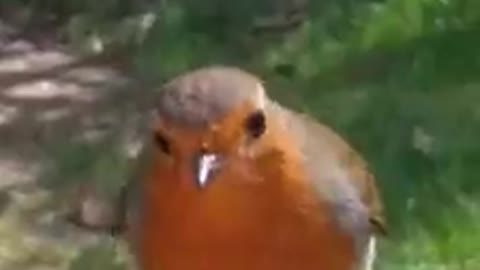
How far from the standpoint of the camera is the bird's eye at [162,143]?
3.14 m

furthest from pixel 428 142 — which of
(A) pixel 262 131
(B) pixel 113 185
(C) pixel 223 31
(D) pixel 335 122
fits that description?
(A) pixel 262 131

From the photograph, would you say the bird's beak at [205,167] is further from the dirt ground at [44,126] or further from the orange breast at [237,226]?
the dirt ground at [44,126]

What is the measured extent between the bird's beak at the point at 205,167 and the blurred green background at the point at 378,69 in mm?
1574

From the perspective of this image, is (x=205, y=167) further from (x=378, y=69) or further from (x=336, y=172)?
(x=378, y=69)

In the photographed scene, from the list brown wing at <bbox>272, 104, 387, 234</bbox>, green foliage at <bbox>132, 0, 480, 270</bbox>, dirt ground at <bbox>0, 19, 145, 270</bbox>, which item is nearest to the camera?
brown wing at <bbox>272, 104, 387, 234</bbox>

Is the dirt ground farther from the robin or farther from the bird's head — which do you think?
the bird's head

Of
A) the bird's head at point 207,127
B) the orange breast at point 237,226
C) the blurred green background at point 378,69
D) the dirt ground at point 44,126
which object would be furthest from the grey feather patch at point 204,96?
the dirt ground at point 44,126

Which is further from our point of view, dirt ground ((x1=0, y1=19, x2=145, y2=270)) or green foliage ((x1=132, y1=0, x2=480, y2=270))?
dirt ground ((x1=0, y1=19, x2=145, y2=270))

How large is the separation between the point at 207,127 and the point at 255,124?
13 cm

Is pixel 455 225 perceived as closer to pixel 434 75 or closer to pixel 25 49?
pixel 434 75

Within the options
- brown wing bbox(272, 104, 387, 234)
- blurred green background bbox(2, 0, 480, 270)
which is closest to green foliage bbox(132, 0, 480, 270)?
blurred green background bbox(2, 0, 480, 270)

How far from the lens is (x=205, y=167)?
307 centimetres

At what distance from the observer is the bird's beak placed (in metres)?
3.07

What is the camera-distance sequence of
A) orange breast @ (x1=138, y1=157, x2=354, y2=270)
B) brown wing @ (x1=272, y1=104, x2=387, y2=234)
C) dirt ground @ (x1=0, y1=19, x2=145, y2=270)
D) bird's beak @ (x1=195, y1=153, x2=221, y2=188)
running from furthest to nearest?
1. dirt ground @ (x1=0, y1=19, x2=145, y2=270)
2. brown wing @ (x1=272, y1=104, x2=387, y2=234)
3. orange breast @ (x1=138, y1=157, x2=354, y2=270)
4. bird's beak @ (x1=195, y1=153, x2=221, y2=188)
